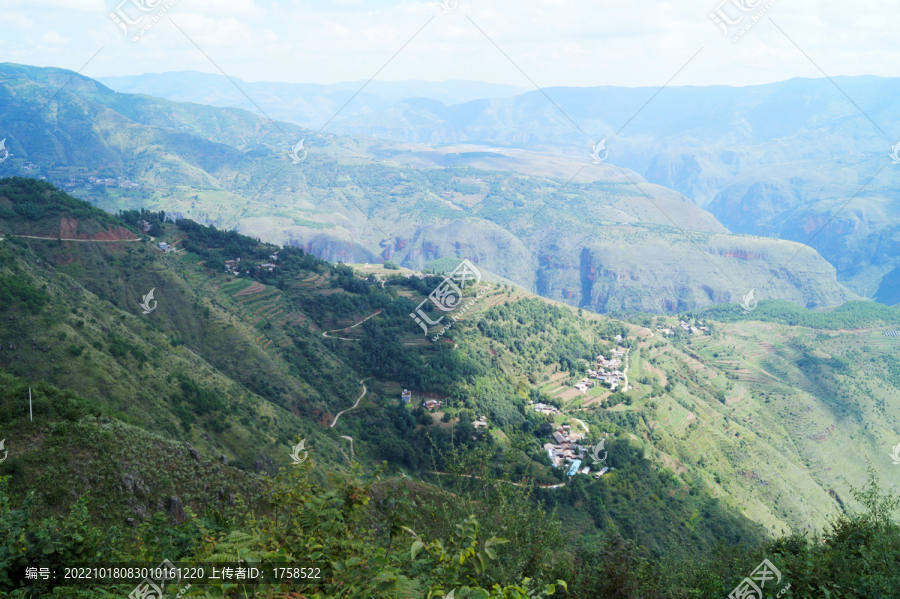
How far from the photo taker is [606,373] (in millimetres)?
52625

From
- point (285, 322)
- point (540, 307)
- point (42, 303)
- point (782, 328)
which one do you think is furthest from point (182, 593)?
point (782, 328)

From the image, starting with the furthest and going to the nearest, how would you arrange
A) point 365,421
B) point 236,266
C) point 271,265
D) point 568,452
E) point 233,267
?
1. point 271,265
2. point 236,266
3. point 233,267
4. point 568,452
5. point 365,421

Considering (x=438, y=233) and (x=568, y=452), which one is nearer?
(x=568, y=452)

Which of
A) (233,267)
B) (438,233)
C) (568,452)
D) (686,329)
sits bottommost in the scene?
(568,452)

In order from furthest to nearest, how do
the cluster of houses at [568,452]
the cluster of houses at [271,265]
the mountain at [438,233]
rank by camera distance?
the mountain at [438,233], the cluster of houses at [271,265], the cluster of houses at [568,452]

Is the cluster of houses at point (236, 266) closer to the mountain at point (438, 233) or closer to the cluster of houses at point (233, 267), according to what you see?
the cluster of houses at point (233, 267)

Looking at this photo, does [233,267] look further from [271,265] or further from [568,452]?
[568,452]

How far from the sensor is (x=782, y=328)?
81.1 meters

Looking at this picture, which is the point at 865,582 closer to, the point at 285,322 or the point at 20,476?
the point at 20,476

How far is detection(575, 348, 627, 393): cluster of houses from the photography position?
49.3 meters

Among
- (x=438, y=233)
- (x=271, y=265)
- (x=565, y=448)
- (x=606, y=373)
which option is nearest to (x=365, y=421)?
(x=565, y=448)

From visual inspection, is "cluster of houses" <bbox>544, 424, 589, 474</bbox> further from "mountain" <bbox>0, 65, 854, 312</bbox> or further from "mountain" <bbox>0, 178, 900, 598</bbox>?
"mountain" <bbox>0, 65, 854, 312</bbox>

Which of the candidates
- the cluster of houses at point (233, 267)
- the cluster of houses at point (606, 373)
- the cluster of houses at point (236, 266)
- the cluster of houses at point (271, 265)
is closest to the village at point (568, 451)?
the cluster of houses at point (606, 373)

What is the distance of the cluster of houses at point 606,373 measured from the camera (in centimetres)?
4928
